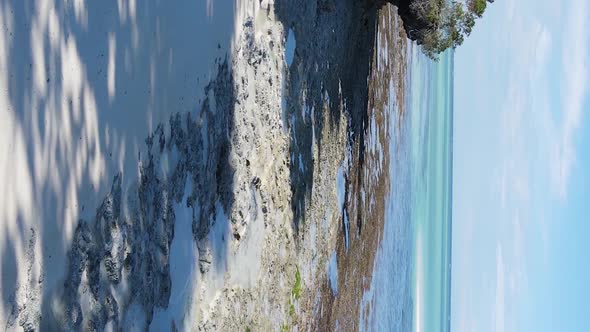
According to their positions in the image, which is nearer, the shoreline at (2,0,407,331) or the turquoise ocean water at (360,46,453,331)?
the shoreline at (2,0,407,331)

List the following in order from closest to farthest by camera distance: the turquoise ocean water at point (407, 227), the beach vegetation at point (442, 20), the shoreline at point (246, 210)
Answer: the shoreline at point (246, 210) < the beach vegetation at point (442, 20) < the turquoise ocean water at point (407, 227)

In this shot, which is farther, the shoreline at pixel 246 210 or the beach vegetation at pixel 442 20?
the beach vegetation at pixel 442 20

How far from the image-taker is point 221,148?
19.2ft

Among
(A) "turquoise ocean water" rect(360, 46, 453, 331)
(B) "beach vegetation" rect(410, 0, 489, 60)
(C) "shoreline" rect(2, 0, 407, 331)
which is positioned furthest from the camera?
(A) "turquoise ocean water" rect(360, 46, 453, 331)

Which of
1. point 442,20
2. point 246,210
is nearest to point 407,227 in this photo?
point 442,20

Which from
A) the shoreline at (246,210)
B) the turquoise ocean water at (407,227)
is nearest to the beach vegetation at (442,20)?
the shoreline at (246,210)

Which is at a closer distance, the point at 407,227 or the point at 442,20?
Answer: the point at 442,20

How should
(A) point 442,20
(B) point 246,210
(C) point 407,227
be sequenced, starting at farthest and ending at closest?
1. (C) point 407,227
2. (A) point 442,20
3. (B) point 246,210

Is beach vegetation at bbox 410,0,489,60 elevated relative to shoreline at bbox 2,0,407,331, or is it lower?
elevated

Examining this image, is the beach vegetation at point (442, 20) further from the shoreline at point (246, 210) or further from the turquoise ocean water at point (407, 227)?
the turquoise ocean water at point (407, 227)

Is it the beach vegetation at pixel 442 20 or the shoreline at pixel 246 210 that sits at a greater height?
the beach vegetation at pixel 442 20

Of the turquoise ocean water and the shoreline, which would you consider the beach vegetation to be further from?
the turquoise ocean water

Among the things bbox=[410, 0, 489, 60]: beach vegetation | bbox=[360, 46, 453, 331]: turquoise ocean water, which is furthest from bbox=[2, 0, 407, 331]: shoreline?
bbox=[360, 46, 453, 331]: turquoise ocean water

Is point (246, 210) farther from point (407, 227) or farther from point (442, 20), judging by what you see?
point (407, 227)
